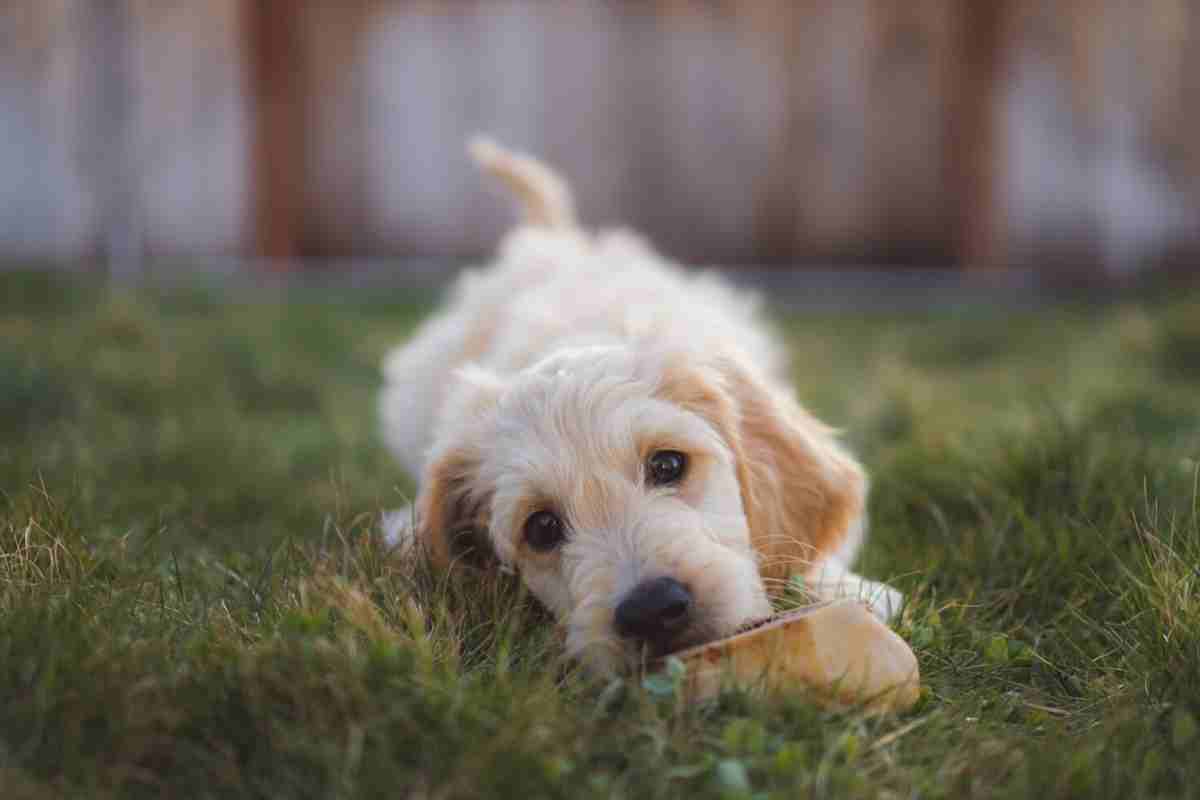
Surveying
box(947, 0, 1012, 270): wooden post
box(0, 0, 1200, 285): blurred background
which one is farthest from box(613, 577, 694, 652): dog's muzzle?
box(947, 0, 1012, 270): wooden post

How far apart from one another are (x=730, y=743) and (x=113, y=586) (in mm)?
1228

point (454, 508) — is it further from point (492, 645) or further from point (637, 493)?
point (492, 645)

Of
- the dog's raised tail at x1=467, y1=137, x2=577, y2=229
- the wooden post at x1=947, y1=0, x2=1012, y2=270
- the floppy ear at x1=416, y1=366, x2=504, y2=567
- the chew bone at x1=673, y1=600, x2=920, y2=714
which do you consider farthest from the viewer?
the wooden post at x1=947, y1=0, x2=1012, y2=270

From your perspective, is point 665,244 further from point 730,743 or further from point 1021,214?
point 730,743

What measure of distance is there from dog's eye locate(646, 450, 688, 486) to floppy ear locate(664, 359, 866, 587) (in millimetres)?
168

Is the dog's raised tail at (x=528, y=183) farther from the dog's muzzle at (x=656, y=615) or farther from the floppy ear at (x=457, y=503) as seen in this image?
the dog's muzzle at (x=656, y=615)

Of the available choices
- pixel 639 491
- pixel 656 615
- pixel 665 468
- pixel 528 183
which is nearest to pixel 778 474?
pixel 665 468

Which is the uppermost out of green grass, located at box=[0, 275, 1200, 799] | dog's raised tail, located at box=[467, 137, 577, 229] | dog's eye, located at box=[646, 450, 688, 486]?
dog's raised tail, located at box=[467, 137, 577, 229]

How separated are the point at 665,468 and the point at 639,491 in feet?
0.40

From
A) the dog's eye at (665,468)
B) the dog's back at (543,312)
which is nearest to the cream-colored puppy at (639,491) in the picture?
the dog's eye at (665,468)

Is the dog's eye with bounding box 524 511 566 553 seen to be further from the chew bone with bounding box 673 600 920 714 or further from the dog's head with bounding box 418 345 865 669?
the chew bone with bounding box 673 600 920 714

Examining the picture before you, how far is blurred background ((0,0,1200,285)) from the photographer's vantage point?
7809mm

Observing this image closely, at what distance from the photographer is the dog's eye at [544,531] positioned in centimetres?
237

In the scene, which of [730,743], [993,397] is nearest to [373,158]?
[993,397]
